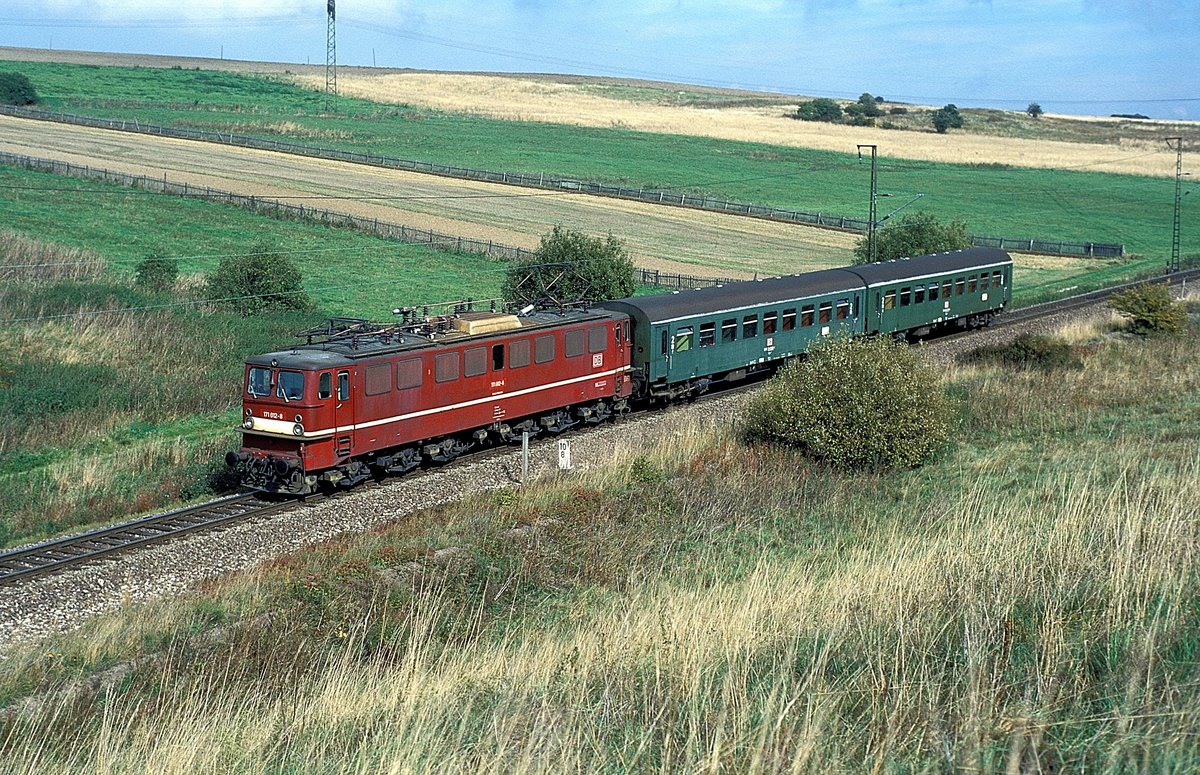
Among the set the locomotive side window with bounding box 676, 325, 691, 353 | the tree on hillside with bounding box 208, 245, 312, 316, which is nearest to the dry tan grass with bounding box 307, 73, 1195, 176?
the tree on hillside with bounding box 208, 245, 312, 316

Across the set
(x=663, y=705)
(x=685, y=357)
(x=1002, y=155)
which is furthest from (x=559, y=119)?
(x=663, y=705)

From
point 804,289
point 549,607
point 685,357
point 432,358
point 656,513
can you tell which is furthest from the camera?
point 804,289

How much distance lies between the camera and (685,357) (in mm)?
32500

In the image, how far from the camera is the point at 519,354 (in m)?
27.5

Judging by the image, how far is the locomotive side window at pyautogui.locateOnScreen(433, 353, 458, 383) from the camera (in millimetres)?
25422

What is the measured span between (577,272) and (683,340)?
12.8 m

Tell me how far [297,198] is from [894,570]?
229 ft

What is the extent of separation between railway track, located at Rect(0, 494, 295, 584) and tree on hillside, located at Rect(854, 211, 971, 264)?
4141cm

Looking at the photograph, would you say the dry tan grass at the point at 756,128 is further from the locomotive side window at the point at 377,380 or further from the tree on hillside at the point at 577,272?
the locomotive side window at the point at 377,380

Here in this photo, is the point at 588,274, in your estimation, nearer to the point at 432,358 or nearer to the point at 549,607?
the point at 432,358

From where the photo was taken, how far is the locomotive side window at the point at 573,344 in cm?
2895

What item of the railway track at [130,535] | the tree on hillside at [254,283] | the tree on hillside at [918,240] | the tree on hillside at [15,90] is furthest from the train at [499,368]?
the tree on hillside at [15,90]

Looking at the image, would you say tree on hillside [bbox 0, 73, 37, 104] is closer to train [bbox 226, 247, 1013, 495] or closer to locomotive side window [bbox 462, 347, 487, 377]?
train [bbox 226, 247, 1013, 495]

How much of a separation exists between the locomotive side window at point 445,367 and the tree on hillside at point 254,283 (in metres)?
21.1
